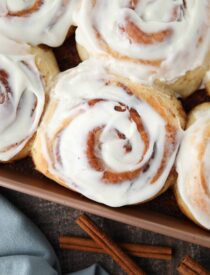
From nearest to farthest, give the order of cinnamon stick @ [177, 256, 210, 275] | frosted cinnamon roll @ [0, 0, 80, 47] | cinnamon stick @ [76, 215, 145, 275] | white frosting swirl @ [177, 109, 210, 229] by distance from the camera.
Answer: white frosting swirl @ [177, 109, 210, 229], frosted cinnamon roll @ [0, 0, 80, 47], cinnamon stick @ [177, 256, 210, 275], cinnamon stick @ [76, 215, 145, 275]

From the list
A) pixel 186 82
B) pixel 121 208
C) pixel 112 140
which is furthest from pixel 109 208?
pixel 186 82

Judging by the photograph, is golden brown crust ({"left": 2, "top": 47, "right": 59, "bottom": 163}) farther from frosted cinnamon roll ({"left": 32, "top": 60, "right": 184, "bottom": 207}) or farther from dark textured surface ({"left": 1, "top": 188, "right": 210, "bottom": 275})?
dark textured surface ({"left": 1, "top": 188, "right": 210, "bottom": 275})

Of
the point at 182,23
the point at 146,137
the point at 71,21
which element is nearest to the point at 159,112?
the point at 146,137

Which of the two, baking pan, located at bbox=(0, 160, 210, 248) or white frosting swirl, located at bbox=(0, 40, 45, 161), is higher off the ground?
white frosting swirl, located at bbox=(0, 40, 45, 161)

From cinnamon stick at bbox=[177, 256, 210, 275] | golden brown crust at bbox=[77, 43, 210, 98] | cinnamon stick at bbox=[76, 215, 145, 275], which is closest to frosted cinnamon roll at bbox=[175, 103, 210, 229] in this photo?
golden brown crust at bbox=[77, 43, 210, 98]

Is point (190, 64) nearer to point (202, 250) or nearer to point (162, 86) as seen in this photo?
point (162, 86)

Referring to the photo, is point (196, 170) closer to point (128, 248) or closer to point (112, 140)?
point (112, 140)

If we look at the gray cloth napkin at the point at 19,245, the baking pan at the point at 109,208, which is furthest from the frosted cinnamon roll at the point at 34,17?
the gray cloth napkin at the point at 19,245
